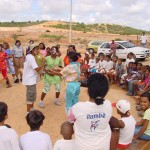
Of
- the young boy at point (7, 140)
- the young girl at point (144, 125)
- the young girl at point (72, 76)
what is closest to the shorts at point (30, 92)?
the young girl at point (72, 76)

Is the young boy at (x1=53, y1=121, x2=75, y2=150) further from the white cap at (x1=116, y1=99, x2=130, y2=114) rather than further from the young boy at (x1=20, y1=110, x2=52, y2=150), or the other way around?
the white cap at (x1=116, y1=99, x2=130, y2=114)

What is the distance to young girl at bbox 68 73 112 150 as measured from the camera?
128 inches

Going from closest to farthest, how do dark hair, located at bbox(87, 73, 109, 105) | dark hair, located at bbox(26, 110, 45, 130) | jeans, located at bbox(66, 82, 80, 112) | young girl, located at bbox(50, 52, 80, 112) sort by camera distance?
dark hair, located at bbox(87, 73, 109, 105), dark hair, located at bbox(26, 110, 45, 130), young girl, located at bbox(50, 52, 80, 112), jeans, located at bbox(66, 82, 80, 112)

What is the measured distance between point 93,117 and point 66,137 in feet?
1.54

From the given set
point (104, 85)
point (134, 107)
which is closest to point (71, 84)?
point (134, 107)

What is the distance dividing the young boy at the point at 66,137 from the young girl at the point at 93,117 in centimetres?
12

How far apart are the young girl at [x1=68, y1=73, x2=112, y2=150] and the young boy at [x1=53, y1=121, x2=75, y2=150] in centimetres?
12

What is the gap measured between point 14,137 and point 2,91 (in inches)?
292

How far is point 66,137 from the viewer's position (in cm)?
354

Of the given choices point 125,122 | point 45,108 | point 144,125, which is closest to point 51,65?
point 45,108

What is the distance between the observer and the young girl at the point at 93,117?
326 cm

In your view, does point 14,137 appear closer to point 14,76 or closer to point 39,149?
point 39,149

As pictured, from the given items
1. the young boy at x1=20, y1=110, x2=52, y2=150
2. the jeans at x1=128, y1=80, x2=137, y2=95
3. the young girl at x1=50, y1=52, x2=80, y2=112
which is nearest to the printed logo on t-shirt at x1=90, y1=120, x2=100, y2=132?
the young boy at x1=20, y1=110, x2=52, y2=150

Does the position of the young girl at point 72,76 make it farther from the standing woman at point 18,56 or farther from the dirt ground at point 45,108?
the standing woman at point 18,56
